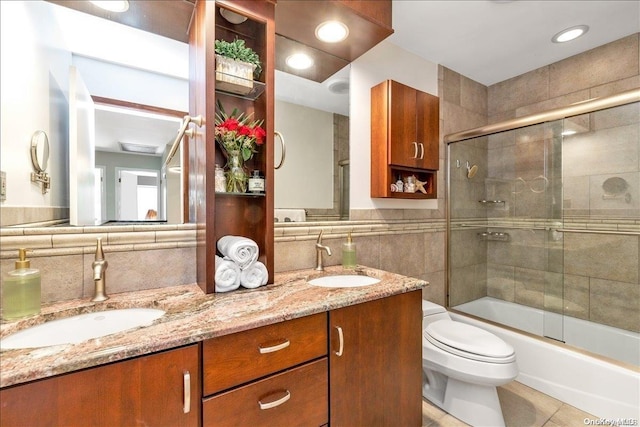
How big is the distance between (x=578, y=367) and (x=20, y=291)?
2.64m

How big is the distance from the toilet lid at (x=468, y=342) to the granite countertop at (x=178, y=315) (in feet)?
1.63

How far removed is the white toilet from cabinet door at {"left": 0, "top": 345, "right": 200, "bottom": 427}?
1262mm

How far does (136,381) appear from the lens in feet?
2.30

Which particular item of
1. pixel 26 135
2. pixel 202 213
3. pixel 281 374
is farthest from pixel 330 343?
pixel 26 135

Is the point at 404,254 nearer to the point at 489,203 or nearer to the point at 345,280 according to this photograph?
the point at 345,280

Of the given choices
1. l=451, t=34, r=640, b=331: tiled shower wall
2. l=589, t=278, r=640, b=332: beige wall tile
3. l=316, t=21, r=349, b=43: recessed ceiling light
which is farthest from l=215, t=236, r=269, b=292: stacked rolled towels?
l=589, t=278, r=640, b=332: beige wall tile

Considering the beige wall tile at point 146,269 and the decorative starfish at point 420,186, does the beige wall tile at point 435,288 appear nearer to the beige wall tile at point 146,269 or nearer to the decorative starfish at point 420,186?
the decorative starfish at point 420,186

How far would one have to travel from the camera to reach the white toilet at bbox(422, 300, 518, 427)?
1.40 metres

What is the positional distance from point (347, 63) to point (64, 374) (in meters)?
1.93

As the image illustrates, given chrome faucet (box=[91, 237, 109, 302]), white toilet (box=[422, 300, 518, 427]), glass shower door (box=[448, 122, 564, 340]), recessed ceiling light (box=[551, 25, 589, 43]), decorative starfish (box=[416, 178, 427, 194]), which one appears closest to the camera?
chrome faucet (box=[91, 237, 109, 302])

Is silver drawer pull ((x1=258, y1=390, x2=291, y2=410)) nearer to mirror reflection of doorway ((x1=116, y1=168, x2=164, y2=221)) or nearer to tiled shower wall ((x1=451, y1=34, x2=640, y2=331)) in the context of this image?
mirror reflection of doorway ((x1=116, y1=168, x2=164, y2=221))

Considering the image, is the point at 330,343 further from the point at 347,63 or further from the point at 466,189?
the point at 466,189

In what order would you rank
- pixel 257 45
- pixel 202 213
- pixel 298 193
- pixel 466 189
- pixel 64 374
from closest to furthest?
pixel 64 374 → pixel 202 213 → pixel 257 45 → pixel 298 193 → pixel 466 189

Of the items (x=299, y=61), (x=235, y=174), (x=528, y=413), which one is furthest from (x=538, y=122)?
(x=235, y=174)
